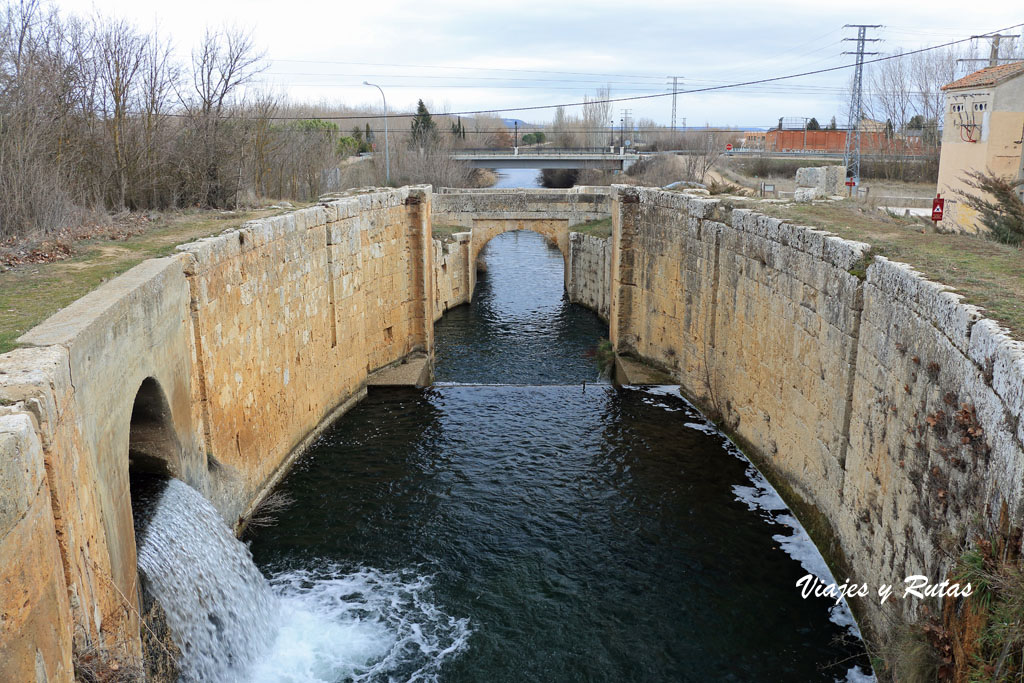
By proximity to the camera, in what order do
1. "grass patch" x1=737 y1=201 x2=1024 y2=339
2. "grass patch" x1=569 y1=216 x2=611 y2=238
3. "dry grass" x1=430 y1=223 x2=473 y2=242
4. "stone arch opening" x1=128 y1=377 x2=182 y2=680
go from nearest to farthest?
"grass patch" x1=737 y1=201 x2=1024 y2=339, "stone arch opening" x1=128 y1=377 x2=182 y2=680, "grass patch" x1=569 y1=216 x2=611 y2=238, "dry grass" x1=430 y1=223 x2=473 y2=242

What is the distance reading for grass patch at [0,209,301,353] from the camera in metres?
6.34

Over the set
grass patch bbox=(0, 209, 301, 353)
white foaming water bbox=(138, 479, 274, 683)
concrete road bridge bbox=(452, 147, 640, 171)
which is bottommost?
white foaming water bbox=(138, 479, 274, 683)

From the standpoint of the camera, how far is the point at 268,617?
7.68 metres

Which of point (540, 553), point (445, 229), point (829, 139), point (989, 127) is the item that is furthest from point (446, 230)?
point (829, 139)

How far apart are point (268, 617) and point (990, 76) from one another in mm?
22223

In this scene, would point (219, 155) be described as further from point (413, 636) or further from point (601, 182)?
point (601, 182)

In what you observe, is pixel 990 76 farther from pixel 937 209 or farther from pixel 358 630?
pixel 358 630

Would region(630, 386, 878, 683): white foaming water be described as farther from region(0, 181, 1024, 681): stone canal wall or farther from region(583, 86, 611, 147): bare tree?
region(583, 86, 611, 147): bare tree

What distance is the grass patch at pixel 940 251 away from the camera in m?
5.93

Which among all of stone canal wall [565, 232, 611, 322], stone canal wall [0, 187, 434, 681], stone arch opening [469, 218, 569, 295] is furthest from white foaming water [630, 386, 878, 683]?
stone arch opening [469, 218, 569, 295]

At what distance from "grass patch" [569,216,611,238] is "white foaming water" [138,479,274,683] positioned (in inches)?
669

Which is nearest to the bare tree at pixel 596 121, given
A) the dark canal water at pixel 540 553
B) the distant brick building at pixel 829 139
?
the distant brick building at pixel 829 139

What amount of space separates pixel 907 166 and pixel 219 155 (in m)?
33.3

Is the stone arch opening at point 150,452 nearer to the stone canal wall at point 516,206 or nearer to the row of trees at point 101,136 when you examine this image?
the row of trees at point 101,136
